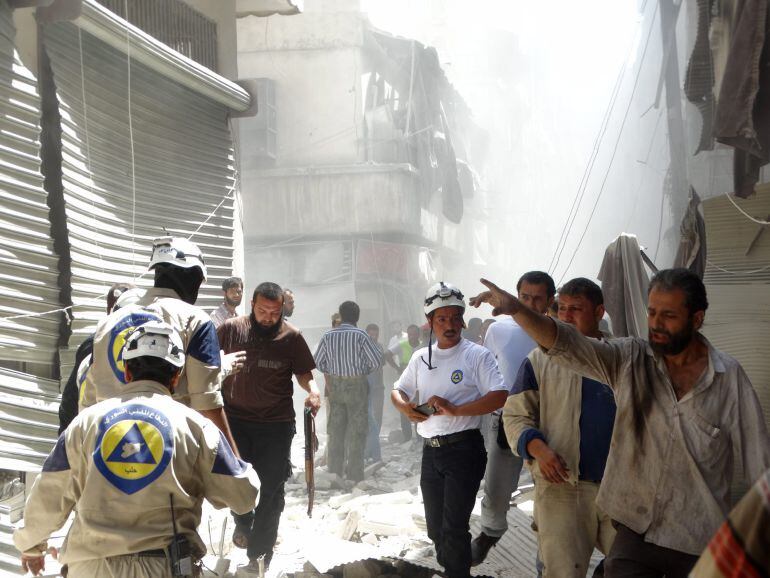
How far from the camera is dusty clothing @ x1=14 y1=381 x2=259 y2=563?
314 centimetres

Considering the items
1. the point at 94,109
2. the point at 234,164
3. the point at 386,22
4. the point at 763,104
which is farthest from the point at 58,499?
the point at 386,22

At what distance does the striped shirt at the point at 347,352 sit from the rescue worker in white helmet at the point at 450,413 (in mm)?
4715

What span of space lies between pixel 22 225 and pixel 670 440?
14.1 feet

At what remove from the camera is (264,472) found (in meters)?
6.61

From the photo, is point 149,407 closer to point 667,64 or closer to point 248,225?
point 667,64

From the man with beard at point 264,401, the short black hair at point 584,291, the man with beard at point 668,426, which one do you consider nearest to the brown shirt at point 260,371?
the man with beard at point 264,401

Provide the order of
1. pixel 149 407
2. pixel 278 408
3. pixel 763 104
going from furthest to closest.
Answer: pixel 278 408, pixel 763 104, pixel 149 407

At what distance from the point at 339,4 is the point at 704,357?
21.7 m

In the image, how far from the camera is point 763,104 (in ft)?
20.5

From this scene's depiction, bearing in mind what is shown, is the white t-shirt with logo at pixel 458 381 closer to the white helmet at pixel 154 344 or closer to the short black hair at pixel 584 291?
the short black hair at pixel 584 291

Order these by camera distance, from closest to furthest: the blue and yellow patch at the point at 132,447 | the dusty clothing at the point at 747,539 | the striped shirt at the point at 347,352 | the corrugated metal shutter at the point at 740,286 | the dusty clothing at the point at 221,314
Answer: the dusty clothing at the point at 747,539, the blue and yellow patch at the point at 132,447, the corrugated metal shutter at the point at 740,286, the dusty clothing at the point at 221,314, the striped shirt at the point at 347,352

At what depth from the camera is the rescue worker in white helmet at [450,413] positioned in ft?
18.0

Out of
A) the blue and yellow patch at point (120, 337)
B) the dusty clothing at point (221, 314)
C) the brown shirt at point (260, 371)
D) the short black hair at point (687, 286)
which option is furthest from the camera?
the dusty clothing at point (221, 314)

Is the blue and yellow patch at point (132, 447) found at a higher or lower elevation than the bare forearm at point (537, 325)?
lower
